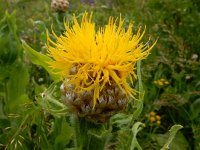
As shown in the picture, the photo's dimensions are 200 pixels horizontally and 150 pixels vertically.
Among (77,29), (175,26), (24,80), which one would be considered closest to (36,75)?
(24,80)

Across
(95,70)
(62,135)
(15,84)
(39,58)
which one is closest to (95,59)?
(95,70)

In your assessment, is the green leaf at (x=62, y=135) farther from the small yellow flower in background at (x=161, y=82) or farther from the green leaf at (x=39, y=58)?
the small yellow flower in background at (x=161, y=82)

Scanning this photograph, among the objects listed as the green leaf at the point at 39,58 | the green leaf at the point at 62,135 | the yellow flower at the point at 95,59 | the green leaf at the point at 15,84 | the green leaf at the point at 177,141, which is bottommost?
the green leaf at the point at 177,141

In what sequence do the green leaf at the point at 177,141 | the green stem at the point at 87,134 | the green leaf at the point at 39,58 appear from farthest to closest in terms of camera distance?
the green leaf at the point at 177,141 → the green leaf at the point at 39,58 → the green stem at the point at 87,134

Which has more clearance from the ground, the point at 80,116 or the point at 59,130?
the point at 80,116

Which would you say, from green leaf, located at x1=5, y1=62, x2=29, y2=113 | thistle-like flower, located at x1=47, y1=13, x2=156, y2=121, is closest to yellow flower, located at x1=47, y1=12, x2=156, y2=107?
thistle-like flower, located at x1=47, y1=13, x2=156, y2=121

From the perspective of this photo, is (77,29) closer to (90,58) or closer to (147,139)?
(90,58)

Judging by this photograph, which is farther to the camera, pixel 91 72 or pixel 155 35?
pixel 155 35

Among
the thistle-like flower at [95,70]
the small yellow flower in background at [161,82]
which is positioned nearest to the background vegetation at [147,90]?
the small yellow flower in background at [161,82]

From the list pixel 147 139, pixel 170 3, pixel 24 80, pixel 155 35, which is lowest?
pixel 147 139
